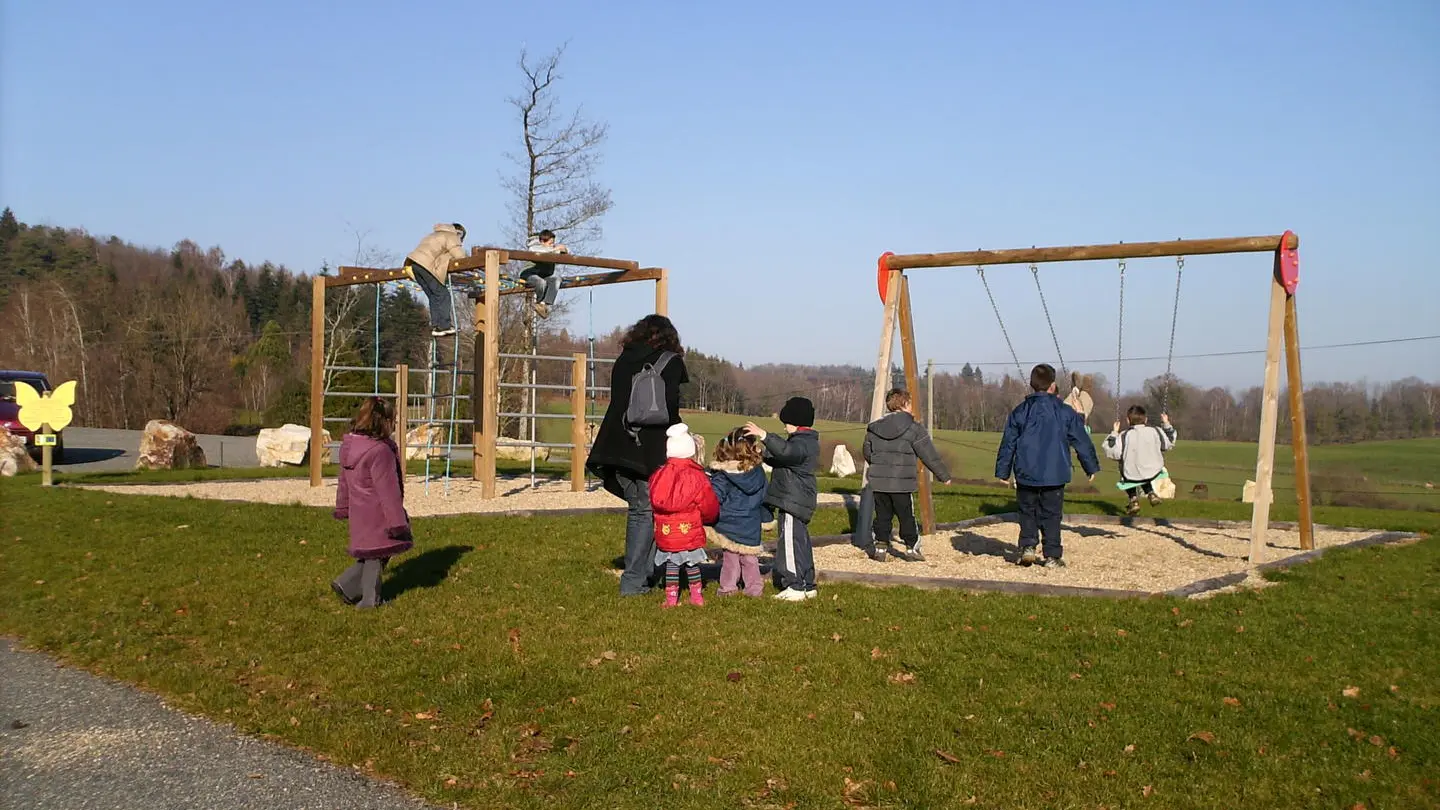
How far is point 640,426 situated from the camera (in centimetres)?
791

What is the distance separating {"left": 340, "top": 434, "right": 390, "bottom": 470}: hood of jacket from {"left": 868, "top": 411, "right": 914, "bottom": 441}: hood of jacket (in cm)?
466

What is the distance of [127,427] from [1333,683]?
152 feet

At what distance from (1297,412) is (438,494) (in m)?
11.1

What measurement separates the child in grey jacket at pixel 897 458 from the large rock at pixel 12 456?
16.0 metres

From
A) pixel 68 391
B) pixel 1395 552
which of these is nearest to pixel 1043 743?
pixel 1395 552

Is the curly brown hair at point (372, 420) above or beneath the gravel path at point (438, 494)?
above

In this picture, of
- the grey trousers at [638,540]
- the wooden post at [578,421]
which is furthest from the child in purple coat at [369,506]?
the wooden post at [578,421]

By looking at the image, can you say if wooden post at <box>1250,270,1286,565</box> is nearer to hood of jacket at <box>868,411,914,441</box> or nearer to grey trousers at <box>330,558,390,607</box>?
hood of jacket at <box>868,411,914,441</box>

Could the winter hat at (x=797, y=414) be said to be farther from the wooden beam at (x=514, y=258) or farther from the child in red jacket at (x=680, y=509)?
the wooden beam at (x=514, y=258)

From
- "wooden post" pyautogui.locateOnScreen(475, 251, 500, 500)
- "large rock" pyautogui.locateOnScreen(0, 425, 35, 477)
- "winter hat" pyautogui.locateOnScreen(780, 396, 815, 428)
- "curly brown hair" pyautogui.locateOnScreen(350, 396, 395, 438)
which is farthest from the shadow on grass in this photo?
"large rock" pyautogui.locateOnScreen(0, 425, 35, 477)

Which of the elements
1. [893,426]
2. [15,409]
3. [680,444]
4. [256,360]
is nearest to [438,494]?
[893,426]

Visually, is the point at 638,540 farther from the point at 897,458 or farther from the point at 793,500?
the point at 897,458

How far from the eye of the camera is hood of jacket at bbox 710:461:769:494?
7.97 m

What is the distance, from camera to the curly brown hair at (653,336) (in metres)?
8.09
